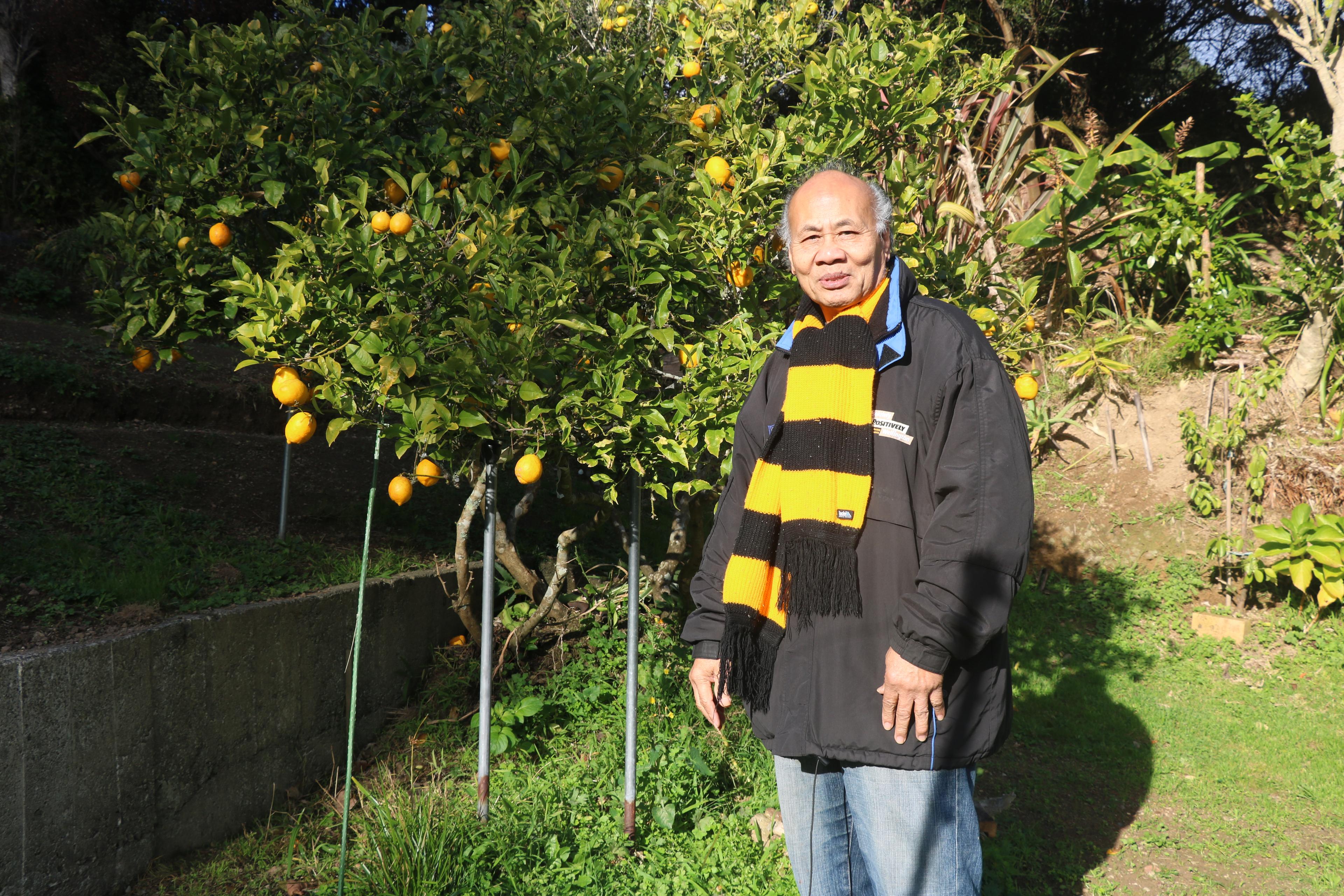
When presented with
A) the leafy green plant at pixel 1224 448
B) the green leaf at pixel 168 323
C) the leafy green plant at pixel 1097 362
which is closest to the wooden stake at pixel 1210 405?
the leafy green plant at pixel 1224 448

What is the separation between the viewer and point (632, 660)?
2.90 meters

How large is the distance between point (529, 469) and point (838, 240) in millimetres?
1010

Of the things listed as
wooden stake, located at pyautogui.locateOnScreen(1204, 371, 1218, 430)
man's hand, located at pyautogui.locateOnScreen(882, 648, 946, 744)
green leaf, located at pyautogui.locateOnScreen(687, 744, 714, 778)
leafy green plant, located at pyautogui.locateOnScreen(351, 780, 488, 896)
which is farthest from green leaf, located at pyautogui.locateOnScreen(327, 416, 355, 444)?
wooden stake, located at pyautogui.locateOnScreen(1204, 371, 1218, 430)

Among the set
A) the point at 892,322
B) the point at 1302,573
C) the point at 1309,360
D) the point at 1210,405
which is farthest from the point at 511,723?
the point at 1309,360

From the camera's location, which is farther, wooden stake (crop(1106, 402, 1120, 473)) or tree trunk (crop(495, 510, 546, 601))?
wooden stake (crop(1106, 402, 1120, 473))

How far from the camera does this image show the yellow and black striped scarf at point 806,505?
184 centimetres

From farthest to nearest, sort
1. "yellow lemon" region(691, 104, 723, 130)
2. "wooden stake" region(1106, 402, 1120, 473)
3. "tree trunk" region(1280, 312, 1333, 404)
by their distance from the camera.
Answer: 1. "wooden stake" region(1106, 402, 1120, 473)
2. "tree trunk" region(1280, 312, 1333, 404)
3. "yellow lemon" region(691, 104, 723, 130)

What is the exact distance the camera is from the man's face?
196cm

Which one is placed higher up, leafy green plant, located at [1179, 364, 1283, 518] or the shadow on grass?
leafy green plant, located at [1179, 364, 1283, 518]

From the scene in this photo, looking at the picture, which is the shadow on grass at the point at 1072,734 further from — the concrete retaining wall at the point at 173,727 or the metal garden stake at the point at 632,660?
the concrete retaining wall at the point at 173,727

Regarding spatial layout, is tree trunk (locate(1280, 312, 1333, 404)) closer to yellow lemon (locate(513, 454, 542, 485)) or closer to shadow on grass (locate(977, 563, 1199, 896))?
shadow on grass (locate(977, 563, 1199, 896))

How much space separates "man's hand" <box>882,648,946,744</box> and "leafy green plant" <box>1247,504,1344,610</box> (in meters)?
3.99

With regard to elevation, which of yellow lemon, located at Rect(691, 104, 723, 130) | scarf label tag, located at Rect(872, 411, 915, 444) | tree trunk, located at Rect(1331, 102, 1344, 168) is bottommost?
scarf label tag, located at Rect(872, 411, 915, 444)

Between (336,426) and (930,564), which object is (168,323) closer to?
(336,426)
